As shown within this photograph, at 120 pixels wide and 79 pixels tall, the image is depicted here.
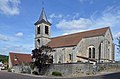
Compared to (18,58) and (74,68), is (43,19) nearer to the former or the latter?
(18,58)

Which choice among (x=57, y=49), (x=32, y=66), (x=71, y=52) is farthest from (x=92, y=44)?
(x=32, y=66)

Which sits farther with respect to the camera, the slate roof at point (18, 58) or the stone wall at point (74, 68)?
the slate roof at point (18, 58)

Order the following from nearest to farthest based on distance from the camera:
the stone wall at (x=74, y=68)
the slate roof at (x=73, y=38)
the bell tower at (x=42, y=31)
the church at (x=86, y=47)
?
the stone wall at (x=74, y=68) < the church at (x=86, y=47) < the slate roof at (x=73, y=38) < the bell tower at (x=42, y=31)

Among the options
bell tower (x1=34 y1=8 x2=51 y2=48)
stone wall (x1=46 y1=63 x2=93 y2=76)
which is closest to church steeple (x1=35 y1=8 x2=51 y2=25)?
bell tower (x1=34 y1=8 x2=51 y2=48)

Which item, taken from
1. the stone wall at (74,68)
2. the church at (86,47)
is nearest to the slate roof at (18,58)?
the church at (86,47)

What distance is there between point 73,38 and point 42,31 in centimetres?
1119

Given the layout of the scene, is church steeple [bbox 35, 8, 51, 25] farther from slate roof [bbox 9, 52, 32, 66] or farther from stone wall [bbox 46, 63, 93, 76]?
stone wall [bbox 46, 63, 93, 76]

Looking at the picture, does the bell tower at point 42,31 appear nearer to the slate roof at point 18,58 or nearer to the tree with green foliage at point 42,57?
the slate roof at point 18,58

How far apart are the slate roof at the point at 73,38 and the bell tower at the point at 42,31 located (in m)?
2.20

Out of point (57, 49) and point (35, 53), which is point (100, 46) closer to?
point (57, 49)

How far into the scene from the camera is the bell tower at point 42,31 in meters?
62.2

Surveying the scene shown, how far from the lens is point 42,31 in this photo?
62281 millimetres

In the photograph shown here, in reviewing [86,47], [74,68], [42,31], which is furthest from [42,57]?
[42,31]

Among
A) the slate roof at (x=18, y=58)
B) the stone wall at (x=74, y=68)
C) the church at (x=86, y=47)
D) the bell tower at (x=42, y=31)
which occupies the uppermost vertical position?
the bell tower at (x=42, y=31)
